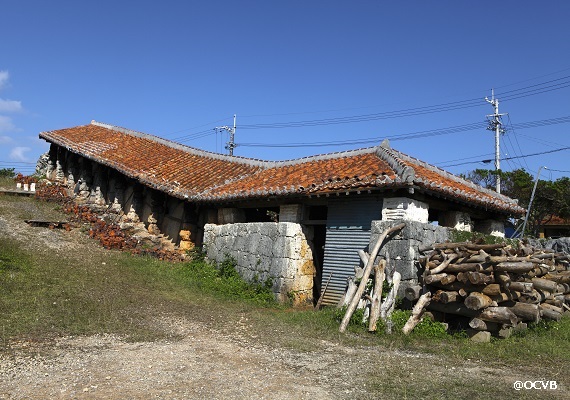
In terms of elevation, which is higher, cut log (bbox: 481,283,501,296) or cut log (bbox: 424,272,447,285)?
cut log (bbox: 424,272,447,285)

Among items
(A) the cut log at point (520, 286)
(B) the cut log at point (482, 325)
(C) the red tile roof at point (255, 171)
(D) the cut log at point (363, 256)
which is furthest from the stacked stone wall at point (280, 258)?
(A) the cut log at point (520, 286)

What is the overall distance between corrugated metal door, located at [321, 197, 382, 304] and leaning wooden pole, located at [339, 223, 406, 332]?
2.45 ft

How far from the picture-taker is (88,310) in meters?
7.86

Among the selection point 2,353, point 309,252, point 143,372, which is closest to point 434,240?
point 309,252

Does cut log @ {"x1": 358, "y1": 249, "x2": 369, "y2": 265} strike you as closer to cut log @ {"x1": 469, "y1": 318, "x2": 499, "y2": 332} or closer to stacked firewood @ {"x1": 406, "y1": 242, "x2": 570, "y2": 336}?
stacked firewood @ {"x1": 406, "y1": 242, "x2": 570, "y2": 336}

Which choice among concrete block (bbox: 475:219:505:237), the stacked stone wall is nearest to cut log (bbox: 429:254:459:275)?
the stacked stone wall

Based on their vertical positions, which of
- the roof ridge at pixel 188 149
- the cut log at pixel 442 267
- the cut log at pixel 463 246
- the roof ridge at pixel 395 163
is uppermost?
the roof ridge at pixel 188 149

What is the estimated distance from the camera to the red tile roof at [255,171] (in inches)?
380

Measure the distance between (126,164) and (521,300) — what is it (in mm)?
12564

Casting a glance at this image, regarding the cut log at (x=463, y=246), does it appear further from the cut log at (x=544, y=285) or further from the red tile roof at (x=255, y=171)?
the cut log at (x=544, y=285)

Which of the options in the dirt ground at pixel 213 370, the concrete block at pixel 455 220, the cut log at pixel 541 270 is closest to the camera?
the dirt ground at pixel 213 370

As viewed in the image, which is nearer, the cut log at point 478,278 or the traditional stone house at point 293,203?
the cut log at point 478,278

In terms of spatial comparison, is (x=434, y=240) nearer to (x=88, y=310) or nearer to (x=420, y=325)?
(x=420, y=325)

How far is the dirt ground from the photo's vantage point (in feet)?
15.6
